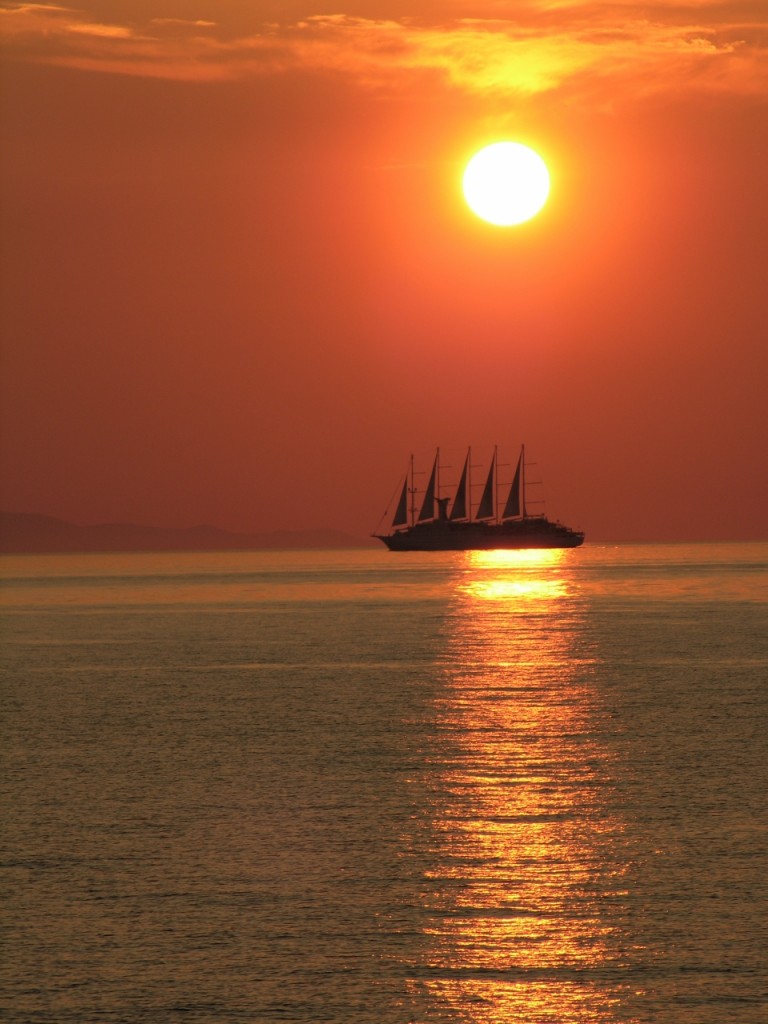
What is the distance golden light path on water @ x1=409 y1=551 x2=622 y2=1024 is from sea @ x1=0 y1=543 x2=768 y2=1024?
0.06 meters

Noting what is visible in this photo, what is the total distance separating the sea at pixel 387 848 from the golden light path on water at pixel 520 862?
0.06 meters

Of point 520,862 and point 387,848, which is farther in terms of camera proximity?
point 387,848

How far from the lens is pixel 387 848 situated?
24156 millimetres

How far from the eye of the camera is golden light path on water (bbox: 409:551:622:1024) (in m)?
16.5

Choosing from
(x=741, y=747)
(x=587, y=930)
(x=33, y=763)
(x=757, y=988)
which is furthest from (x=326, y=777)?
(x=757, y=988)

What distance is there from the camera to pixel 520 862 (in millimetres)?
22781

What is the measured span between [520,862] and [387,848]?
2406 millimetres

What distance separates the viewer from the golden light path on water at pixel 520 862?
54.2 feet

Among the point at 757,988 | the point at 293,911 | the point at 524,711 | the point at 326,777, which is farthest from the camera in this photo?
the point at 524,711

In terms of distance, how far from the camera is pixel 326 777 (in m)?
32.0

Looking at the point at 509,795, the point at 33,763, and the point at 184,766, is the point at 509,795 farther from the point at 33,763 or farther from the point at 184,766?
the point at 33,763

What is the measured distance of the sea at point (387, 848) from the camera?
16.7 meters

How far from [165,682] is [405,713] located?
1541cm

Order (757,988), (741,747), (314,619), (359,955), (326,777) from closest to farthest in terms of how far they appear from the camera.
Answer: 1. (757,988)
2. (359,955)
3. (326,777)
4. (741,747)
5. (314,619)
